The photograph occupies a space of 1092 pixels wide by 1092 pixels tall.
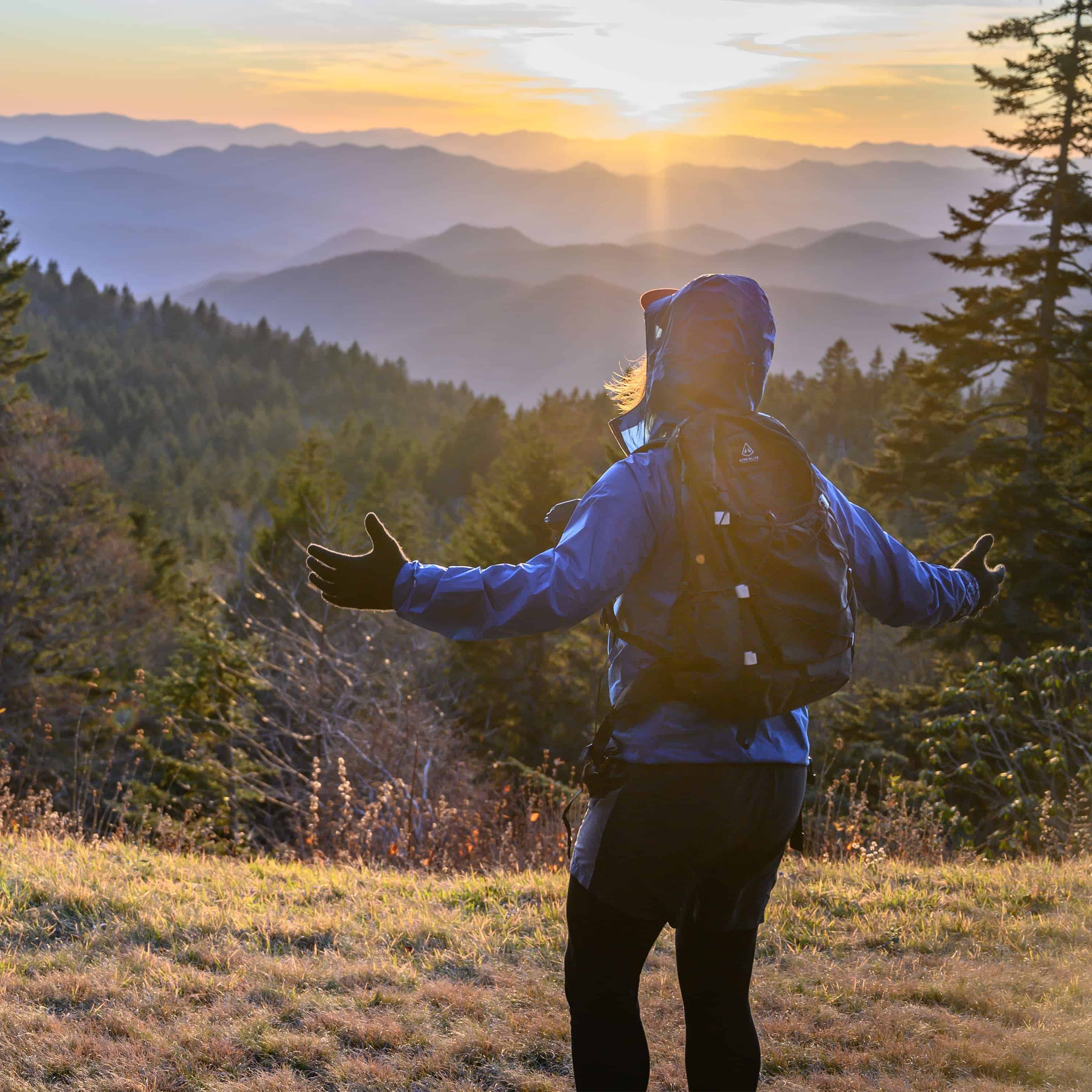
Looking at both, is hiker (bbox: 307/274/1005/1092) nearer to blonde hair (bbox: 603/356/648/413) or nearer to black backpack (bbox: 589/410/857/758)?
black backpack (bbox: 589/410/857/758)

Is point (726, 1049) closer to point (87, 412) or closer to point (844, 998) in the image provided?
point (844, 998)

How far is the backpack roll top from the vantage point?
2020mm

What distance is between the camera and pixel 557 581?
80.1 inches

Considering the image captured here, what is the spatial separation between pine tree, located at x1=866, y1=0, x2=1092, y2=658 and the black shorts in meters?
19.6

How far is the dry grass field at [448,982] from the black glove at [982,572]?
1606 mm

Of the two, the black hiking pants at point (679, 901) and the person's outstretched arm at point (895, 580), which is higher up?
the person's outstretched arm at point (895, 580)

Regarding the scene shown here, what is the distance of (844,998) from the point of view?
373cm

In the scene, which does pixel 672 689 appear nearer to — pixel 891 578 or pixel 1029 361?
pixel 891 578

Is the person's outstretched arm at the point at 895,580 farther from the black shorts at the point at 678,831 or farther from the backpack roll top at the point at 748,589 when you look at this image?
the black shorts at the point at 678,831

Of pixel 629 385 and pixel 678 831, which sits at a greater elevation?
pixel 629 385

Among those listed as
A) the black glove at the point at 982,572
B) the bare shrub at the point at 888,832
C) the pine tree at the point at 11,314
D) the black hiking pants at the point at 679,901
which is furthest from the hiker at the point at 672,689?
the pine tree at the point at 11,314

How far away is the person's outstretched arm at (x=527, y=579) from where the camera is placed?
203cm

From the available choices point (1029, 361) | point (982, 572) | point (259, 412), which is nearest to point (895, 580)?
point (982, 572)

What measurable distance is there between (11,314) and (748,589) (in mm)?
35505
